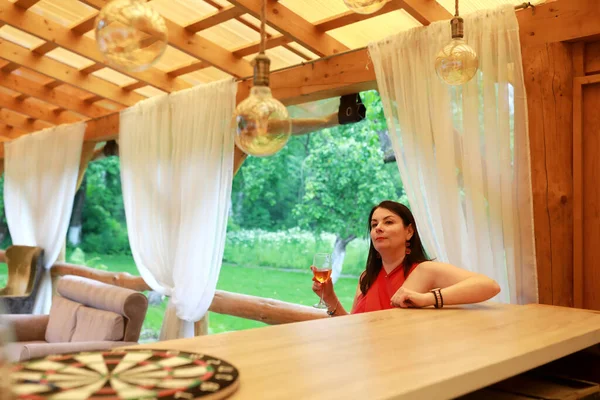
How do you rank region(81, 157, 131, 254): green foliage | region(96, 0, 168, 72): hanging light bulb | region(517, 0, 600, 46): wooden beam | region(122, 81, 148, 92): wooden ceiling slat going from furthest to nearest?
1. region(81, 157, 131, 254): green foliage
2. region(122, 81, 148, 92): wooden ceiling slat
3. region(517, 0, 600, 46): wooden beam
4. region(96, 0, 168, 72): hanging light bulb

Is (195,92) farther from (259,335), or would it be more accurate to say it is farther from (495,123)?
(259,335)

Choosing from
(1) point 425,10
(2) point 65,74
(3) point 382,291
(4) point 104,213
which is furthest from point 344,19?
(4) point 104,213

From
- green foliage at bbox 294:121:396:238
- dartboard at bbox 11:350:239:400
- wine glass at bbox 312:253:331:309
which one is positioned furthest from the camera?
green foliage at bbox 294:121:396:238

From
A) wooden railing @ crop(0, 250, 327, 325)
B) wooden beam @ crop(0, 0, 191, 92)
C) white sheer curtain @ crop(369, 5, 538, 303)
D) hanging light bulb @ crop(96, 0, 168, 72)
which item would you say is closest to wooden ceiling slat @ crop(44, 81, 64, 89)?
wooden beam @ crop(0, 0, 191, 92)

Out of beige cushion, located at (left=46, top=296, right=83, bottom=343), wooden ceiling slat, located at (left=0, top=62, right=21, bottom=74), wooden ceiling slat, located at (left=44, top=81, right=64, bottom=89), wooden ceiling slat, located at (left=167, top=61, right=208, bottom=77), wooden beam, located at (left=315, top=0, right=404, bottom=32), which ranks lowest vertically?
beige cushion, located at (left=46, top=296, right=83, bottom=343)

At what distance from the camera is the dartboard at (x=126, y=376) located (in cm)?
98

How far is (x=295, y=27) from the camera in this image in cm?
392

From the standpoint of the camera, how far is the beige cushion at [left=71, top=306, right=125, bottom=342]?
4012 mm

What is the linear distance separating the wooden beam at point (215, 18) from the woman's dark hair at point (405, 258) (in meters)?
1.88

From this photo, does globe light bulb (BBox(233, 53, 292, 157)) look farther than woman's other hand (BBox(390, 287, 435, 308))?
No

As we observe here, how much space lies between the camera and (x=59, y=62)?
5.68 meters

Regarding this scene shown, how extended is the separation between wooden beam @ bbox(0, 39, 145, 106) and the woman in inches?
158

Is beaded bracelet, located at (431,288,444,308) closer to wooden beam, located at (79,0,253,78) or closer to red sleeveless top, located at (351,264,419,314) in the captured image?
red sleeveless top, located at (351,264,419,314)

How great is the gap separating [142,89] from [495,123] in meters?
4.03
